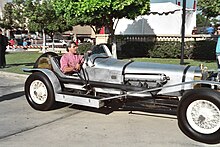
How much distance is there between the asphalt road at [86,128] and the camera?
15.5ft

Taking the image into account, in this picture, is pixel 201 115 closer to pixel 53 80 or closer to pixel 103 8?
pixel 53 80

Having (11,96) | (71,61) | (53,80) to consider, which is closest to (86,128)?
(53,80)

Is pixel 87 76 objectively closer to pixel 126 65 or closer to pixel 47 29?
pixel 126 65

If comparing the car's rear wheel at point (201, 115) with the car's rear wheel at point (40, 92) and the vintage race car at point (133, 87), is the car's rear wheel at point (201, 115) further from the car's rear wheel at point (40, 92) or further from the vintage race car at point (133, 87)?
the car's rear wheel at point (40, 92)

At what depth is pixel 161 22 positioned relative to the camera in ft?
74.1

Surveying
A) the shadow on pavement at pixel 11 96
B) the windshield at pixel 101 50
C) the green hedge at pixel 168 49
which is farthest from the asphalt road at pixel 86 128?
the green hedge at pixel 168 49

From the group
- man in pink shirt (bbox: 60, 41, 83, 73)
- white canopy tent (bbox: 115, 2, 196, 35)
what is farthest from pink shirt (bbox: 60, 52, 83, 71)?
white canopy tent (bbox: 115, 2, 196, 35)

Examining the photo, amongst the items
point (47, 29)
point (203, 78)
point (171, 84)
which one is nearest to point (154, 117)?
point (171, 84)

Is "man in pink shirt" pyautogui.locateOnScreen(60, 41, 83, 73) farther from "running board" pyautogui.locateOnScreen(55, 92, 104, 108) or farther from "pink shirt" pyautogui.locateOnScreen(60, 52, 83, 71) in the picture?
"running board" pyautogui.locateOnScreen(55, 92, 104, 108)

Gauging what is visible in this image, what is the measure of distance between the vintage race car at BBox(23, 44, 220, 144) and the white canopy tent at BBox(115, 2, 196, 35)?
642 inches

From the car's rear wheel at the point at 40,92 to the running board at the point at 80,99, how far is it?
0.21 meters

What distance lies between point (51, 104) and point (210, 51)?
1224 centimetres

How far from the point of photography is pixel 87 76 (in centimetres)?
621

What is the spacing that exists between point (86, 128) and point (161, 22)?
18.3m
